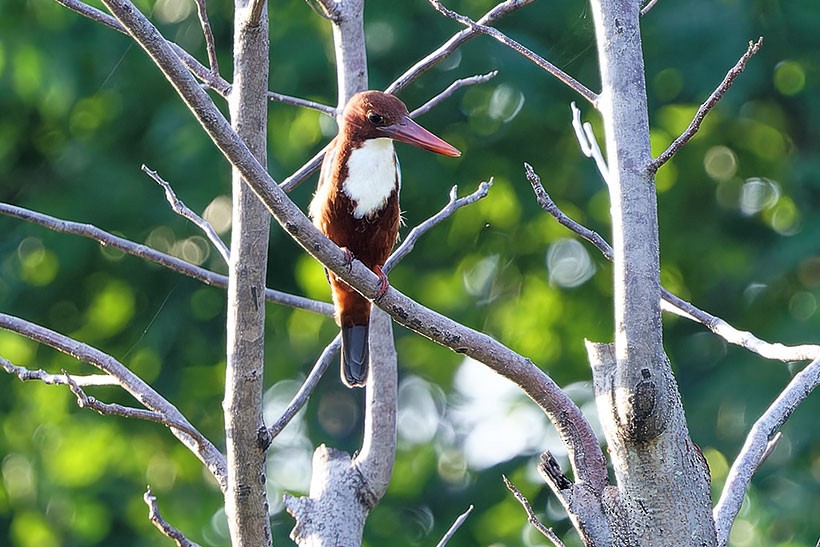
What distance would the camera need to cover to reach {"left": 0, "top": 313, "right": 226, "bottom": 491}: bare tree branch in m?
2.30

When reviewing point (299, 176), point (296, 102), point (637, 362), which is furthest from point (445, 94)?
point (637, 362)

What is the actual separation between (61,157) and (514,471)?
9.26 ft

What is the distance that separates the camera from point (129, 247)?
8.78 feet

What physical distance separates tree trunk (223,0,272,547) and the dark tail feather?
3.01ft

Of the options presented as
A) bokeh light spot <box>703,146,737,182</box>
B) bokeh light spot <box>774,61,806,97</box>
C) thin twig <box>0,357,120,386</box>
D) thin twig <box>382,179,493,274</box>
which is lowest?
thin twig <box>0,357,120,386</box>

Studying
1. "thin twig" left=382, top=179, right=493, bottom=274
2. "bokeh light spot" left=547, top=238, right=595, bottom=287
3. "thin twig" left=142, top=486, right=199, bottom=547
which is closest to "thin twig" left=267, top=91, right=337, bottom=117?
"thin twig" left=382, top=179, right=493, bottom=274

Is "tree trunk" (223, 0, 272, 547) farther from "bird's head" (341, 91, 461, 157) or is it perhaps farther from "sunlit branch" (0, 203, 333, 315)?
"bird's head" (341, 91, 461, 157)

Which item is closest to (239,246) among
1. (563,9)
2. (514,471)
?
(563,9)

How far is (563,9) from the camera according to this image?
543 centimetres

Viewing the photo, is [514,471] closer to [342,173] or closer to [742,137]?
[742,137]

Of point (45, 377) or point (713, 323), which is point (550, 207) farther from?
point (45, 377)

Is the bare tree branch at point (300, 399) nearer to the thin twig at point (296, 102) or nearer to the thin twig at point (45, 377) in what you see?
the thin twig at point (45, 377)

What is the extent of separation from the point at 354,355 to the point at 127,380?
2.96 ft

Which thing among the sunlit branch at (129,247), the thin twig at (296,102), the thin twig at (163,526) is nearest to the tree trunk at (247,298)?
the thin twig at (163,526)
